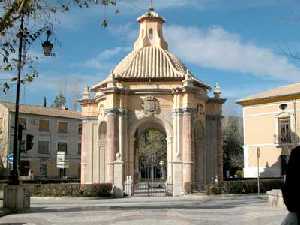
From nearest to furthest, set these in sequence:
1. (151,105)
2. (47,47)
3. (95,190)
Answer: (47,47), (95,190), (151,105)

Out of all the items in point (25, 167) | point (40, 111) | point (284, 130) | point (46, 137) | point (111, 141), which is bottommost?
point (25, 167)

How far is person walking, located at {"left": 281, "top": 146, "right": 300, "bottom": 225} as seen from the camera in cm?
569

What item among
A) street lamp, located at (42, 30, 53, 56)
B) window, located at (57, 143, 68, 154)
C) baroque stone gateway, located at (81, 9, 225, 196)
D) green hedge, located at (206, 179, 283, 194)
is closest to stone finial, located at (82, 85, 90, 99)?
baroque stone gateway, located at (81, 9, 225, 196)

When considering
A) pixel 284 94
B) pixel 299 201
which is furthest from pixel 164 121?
pixel 299 201

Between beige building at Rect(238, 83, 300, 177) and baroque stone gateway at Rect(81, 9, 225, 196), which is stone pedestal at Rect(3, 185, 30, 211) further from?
beige building at Rect(238, 83, 300, 177)

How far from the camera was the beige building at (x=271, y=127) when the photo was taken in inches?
1825

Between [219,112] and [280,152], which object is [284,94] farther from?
[219,112]

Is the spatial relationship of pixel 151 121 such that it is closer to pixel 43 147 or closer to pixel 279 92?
→ pixel 279 92

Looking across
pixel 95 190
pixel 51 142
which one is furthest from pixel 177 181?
pixel 51 142

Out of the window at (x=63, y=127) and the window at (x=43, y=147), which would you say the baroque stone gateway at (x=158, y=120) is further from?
the window at (x=63, y=127)

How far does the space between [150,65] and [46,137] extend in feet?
125

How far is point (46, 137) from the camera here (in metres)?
70.0

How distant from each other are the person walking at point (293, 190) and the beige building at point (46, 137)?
61.2m

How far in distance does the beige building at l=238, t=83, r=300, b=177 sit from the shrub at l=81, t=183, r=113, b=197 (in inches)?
748
